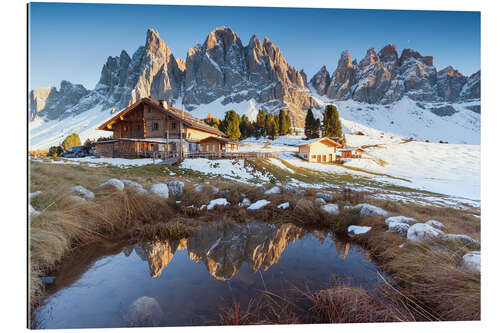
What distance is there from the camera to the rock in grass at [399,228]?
3.49 metres

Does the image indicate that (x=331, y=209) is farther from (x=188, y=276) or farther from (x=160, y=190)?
(x=160, y=190)

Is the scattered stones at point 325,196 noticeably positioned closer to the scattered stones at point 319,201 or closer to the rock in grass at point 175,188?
the scattered stones at point 319,201

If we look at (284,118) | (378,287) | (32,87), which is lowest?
(378,287)

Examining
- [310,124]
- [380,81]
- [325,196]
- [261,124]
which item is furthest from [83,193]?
[380,81]

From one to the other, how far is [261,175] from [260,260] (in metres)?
8.57

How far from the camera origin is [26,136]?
263 cm

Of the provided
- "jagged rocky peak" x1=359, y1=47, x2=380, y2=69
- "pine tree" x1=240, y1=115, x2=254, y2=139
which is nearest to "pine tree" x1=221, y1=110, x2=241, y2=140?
"pine tree" x1=240, y1=115, x2=254, y2=139

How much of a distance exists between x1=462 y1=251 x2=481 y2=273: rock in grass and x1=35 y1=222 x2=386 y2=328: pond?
1.01m

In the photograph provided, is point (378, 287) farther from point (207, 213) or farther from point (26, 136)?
point (26, 136)

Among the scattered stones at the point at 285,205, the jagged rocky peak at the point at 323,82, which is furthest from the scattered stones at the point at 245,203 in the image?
the jagged rocky peak at the point at 323,82

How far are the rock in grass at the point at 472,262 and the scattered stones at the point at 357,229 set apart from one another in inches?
58.8
